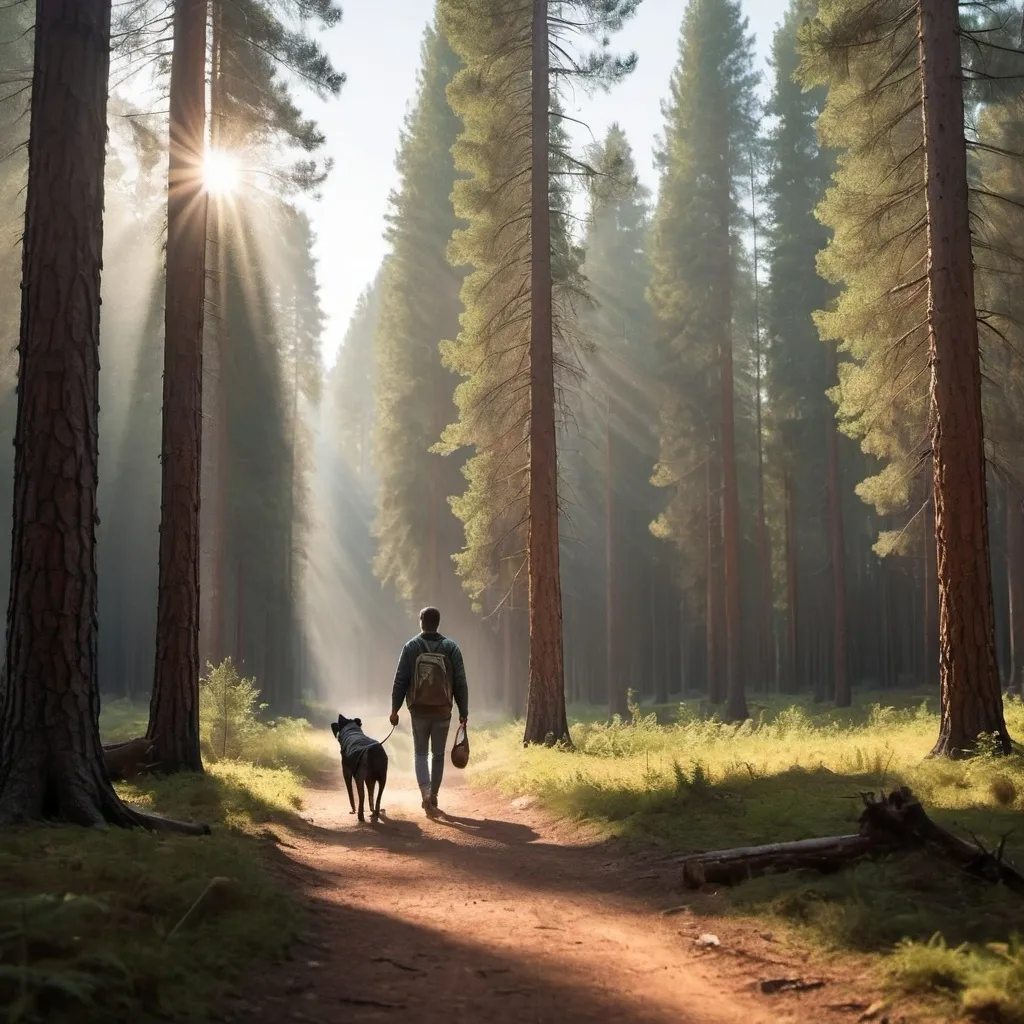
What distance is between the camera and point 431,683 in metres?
10.4

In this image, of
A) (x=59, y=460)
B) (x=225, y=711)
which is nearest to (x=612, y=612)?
(x=225, y=711)

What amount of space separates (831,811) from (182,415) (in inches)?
349

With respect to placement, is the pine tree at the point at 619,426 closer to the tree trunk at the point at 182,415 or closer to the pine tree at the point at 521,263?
the pine tree at the point at 521,263

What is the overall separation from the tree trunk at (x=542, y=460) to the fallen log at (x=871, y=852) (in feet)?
28.0

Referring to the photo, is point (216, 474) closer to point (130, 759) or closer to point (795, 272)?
point (130, 759)

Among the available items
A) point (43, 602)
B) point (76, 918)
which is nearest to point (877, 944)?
point (76, 918)

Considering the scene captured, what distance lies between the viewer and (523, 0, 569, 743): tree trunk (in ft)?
49.0

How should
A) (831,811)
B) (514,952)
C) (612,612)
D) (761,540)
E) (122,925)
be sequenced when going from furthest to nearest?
(761,540) < (612,612) < (831,811) < (514,952) < (122,925)

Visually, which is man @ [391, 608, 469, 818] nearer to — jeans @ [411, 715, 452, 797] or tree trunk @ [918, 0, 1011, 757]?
jeans @ [411, 715, 452, 797]

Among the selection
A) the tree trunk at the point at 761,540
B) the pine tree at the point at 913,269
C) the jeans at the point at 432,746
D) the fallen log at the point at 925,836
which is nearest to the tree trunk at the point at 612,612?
the tree trunk at the point at 761,540

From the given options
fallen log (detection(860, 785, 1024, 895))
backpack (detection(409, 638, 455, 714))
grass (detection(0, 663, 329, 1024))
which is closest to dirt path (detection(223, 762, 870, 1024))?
grass (detection(0, 663, 329, 1024))

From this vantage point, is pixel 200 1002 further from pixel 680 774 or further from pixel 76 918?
pixel 680 774

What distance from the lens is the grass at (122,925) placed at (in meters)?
3.28

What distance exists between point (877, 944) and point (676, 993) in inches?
44.8
